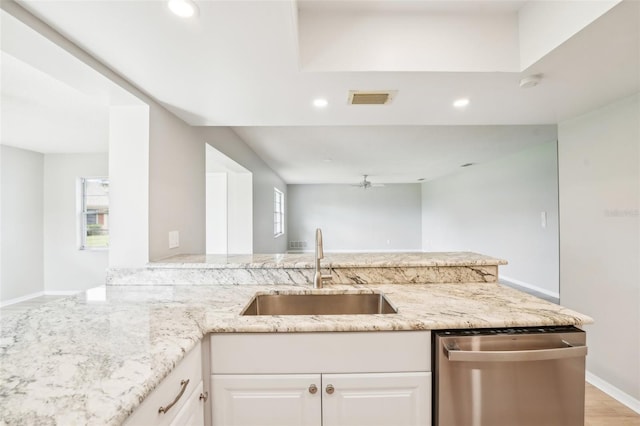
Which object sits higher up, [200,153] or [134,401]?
[200,153]

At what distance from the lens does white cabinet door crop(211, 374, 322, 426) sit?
3.57ft

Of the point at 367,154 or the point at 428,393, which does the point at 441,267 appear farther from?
the point at 367,154

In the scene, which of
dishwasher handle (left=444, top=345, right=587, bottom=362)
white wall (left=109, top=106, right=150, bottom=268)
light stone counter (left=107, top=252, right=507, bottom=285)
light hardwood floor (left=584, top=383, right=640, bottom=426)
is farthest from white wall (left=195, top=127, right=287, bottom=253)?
light hardwood floor (left=584, top=383, right=640, bottom=426)

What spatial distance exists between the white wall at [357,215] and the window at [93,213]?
4972 millimetres

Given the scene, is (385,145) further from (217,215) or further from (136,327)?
(136,327)

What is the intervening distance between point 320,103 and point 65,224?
5.36 m

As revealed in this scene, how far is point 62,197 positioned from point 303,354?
576 centimetres

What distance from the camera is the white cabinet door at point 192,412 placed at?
0.90m

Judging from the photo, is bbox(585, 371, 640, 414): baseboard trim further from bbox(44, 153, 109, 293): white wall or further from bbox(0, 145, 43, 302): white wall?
bbox(0, 145, 43, 302): white wall

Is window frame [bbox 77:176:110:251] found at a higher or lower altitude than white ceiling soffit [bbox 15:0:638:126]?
lower

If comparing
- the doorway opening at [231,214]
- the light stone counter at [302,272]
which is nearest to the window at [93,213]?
the doorway opening at [231,214]

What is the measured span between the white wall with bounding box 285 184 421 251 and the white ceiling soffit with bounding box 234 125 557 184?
10.1 feet

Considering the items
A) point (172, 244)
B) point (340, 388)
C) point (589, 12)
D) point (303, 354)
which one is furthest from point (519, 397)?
point (172, 244)

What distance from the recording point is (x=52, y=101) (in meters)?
2.49
